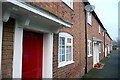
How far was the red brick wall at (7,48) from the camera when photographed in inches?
116

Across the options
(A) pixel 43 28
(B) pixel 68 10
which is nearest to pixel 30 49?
(A) pixel 43 28

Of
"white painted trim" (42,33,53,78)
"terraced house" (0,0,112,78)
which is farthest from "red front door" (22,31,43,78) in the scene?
"white painted trim" (42,33,53,78)

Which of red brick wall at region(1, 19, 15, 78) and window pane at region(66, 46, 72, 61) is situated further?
window pane at region(66, 46, 72, 61)

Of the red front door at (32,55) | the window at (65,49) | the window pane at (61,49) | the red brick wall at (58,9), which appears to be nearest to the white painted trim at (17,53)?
the red front door at (32,55)

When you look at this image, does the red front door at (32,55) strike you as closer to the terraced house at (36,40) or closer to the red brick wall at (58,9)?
the terraced house at (36,40)

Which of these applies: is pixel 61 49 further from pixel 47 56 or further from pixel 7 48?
pixel 7 48

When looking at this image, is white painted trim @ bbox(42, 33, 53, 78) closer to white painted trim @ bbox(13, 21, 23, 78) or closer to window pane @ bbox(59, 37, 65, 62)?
window pane @ bbox(59, 37, 65, 62)

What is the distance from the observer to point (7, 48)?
3.03 meters

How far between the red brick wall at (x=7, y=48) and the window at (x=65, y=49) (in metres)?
2.68

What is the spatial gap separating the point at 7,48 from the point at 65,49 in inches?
134

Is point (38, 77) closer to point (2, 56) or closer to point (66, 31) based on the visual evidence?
point (2, 56)

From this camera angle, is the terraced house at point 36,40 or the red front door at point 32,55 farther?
the red front door at point 32,55

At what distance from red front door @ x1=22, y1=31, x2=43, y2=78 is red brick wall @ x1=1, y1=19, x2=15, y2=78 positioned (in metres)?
0.79

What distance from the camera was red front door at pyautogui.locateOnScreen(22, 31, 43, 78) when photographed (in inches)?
156
